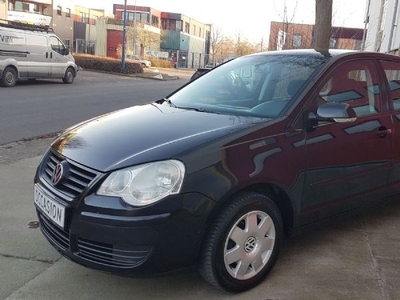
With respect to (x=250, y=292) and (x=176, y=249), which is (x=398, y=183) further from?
(x=176, y=249)

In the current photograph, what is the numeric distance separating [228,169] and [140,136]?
0.65 meters

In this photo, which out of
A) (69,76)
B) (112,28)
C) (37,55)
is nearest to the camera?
(37,55)

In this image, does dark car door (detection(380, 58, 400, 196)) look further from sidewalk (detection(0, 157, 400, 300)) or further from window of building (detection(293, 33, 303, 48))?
window of building (detection(293, 33, 303, 48))

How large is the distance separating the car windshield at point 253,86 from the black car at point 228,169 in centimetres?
2

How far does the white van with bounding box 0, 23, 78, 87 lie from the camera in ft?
57.0

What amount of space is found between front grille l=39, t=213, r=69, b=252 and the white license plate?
0.20 ft

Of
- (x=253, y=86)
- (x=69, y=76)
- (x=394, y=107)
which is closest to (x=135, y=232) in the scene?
(x=253, y=86)

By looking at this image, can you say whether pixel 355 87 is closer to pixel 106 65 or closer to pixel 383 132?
pixel 383 132

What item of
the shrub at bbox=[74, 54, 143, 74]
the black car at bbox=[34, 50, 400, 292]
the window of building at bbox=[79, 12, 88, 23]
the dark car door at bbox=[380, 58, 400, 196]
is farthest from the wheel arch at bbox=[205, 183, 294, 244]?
the window of building at bbox=[79, 12, 88, 23]

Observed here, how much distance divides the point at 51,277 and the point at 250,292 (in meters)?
1.39

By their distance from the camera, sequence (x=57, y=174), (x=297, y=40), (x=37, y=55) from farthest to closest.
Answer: (x=297, y=40)
(x=37, y=55)
(x=57, y=174)

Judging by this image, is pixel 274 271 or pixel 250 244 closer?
pixel 250 244

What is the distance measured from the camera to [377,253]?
3.83 m

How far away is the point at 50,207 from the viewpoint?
303 centimetres
